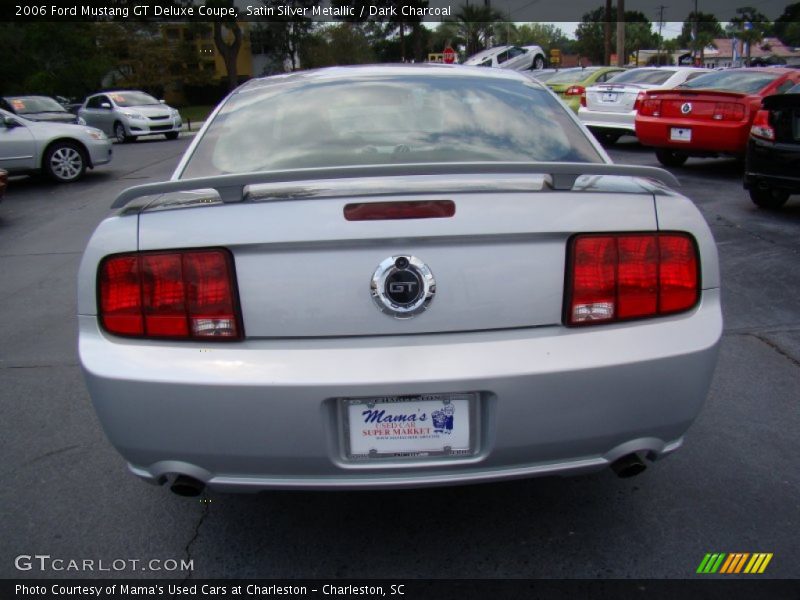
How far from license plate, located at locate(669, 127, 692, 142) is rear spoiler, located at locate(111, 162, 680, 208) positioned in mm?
8987

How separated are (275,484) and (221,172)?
1.28 m

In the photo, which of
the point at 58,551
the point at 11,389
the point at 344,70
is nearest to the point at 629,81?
the point at 344,70

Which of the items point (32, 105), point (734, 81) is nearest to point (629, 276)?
point (734, 81)

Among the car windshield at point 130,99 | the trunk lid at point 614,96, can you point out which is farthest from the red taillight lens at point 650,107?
the car windshield at point 130,99

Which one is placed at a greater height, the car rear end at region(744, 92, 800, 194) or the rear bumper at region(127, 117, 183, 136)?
the car rear end at region(744, 92, 800, 194)

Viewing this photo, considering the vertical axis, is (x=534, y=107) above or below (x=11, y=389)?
above

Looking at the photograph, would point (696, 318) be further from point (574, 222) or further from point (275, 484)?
point (275, 484)

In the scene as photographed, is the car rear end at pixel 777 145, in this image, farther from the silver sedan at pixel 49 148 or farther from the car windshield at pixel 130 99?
the car windshield at pixel 130 99

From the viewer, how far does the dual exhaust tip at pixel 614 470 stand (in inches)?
89.2

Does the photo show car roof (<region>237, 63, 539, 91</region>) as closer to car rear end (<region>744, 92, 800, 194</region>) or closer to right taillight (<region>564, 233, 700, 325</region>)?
right taillight (<region>564, 233, 700, 325</region>)

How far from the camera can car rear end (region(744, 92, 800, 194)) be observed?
23.3 ft

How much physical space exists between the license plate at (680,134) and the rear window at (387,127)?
7893 millimetres

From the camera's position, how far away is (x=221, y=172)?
9.55ft

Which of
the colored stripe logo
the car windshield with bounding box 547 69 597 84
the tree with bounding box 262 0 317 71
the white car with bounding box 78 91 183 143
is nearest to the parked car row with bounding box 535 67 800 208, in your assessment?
the car windshield with bounding box 547 69 597 84
